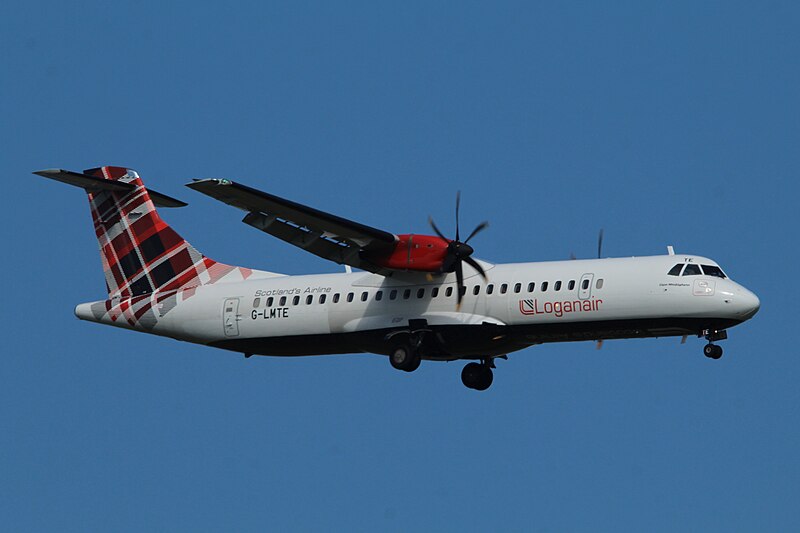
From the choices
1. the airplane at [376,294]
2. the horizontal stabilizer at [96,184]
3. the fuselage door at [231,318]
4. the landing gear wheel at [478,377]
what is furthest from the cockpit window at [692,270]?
the horizontal stabilizer at [96,184]

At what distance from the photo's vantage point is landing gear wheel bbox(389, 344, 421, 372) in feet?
87.4

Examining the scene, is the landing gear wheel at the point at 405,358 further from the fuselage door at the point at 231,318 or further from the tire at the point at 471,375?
the fuselage door at the point at 231,318

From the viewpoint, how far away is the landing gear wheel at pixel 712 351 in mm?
24438

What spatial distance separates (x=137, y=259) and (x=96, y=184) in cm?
197

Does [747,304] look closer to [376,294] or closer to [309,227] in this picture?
[376,294]

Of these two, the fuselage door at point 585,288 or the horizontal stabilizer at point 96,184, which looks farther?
the horizontal stabilizer at point 96,184

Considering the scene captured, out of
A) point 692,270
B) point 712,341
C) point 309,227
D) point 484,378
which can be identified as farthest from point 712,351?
point 309,227

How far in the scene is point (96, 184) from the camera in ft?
98.5

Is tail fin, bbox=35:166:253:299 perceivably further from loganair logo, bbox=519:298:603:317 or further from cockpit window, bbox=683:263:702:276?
cockpit window, bbox=683:263:702:276

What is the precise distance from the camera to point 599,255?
89.0ft

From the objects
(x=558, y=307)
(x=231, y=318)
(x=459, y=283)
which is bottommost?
(x=231, y=318)

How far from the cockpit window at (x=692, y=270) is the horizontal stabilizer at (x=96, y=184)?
42.3ft

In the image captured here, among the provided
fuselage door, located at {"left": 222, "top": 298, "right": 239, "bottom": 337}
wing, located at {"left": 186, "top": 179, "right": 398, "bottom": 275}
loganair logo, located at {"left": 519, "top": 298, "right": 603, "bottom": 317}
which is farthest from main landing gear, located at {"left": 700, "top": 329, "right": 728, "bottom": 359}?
fuselage door, located at {"left": 222, "top": 298, "right": 239, "bottom": 337}

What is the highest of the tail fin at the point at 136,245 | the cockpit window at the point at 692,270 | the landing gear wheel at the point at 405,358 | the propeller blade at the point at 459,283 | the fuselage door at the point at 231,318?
the tail fin at the point at 136,245
